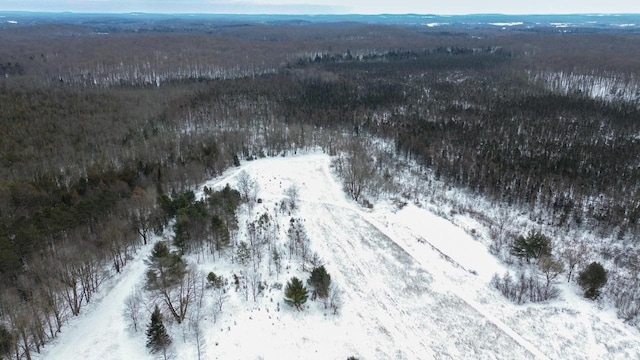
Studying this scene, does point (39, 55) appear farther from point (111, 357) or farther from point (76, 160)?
point (111, 357)

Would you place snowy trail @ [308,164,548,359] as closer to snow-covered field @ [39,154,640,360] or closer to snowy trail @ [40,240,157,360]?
snow-covered field @ [39,154,640,360]

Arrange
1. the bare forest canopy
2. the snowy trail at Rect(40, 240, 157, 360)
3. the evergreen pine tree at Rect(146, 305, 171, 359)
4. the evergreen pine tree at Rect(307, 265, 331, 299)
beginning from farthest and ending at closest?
1. the bare forest canopy
2. the evergreen pine tree at Rect(307, 265, 331, 299)
3. the snowy trail at Rect(40, 240, 157, 360)
4. the evergreen pine tree at Rect(146, 305, 171, 359)

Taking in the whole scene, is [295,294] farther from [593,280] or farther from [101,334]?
[593,280]

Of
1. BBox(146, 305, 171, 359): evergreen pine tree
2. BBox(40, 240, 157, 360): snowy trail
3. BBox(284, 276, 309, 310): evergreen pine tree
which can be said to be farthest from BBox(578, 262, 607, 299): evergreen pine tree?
BBox(40, 240, 157, 360): snowy trail

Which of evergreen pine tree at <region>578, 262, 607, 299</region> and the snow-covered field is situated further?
evergreen pine tree at <region>578, 262, 607, 299</region>

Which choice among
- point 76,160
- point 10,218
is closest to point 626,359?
point 10,218

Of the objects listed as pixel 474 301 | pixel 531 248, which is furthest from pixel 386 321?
pixel 531 248

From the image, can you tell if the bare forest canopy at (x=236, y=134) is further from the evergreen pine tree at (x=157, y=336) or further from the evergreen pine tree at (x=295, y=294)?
the evergreen pine tree at (x=295, y=294)
